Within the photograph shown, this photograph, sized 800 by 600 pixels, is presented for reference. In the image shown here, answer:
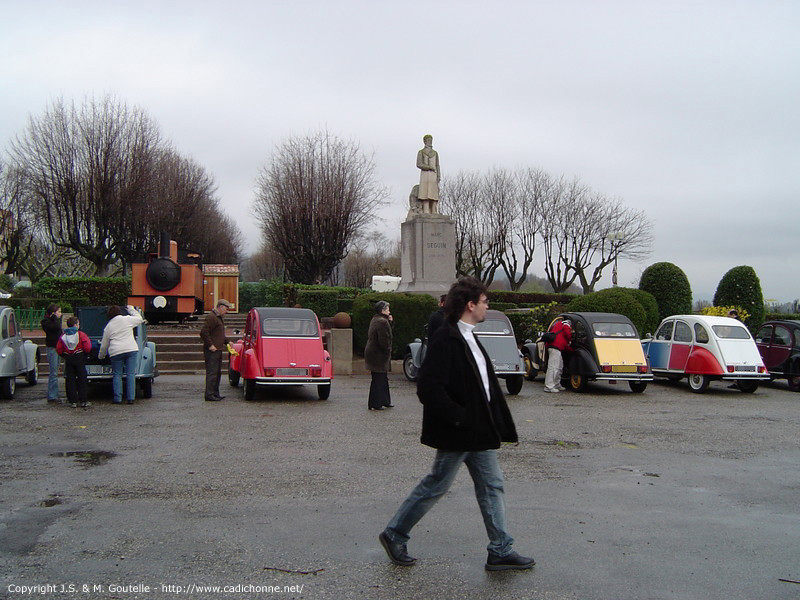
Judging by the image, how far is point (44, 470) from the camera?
7551 millimetres

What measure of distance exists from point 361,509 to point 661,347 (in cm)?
1376

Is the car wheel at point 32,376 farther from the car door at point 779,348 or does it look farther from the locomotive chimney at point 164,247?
the car door at point 779,348

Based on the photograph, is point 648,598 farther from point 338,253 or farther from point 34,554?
point 338,253

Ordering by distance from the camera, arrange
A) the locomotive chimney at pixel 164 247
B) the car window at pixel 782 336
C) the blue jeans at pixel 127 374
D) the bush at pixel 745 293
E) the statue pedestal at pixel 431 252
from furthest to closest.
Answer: the locomotive chimney at pixel 164 247, the bush at pixel 745 293, the statue pedestal at pixel 431 252, the car window at pixel 782 336, the blue jeans at pixel 127 374

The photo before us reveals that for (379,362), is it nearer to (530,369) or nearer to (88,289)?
(530,369)

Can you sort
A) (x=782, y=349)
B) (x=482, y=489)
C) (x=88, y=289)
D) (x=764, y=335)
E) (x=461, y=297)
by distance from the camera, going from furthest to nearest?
(x=88, y=289) → (x=764, y=335) → (x=782, y=349) → (x=461, y=297) → (x=482, y=489)

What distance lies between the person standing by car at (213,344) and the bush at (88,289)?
60.2 feet

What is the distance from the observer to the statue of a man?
2667 cm

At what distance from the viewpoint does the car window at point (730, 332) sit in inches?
664

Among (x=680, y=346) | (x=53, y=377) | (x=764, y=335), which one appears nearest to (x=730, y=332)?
(x=680, y=346)

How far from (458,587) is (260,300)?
34.7m

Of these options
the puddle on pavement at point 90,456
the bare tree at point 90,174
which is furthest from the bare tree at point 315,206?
the puddle on pavement at point 90,456

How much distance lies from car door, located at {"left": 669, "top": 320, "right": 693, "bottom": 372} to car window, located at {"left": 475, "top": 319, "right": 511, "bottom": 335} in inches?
175

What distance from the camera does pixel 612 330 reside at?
16.6 m
